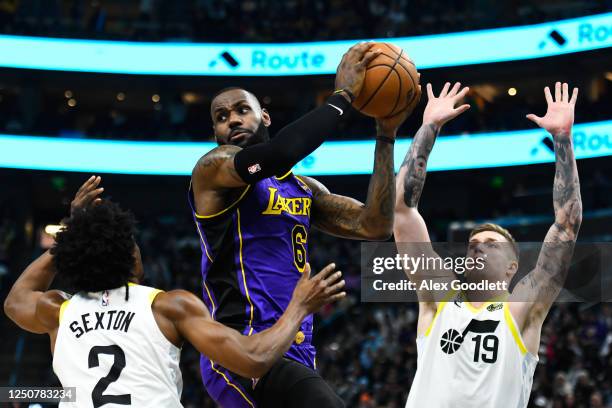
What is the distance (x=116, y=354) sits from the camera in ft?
12.9

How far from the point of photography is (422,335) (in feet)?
17.6

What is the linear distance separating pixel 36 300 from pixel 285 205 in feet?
4.33

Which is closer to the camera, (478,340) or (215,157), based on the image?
(215,157)

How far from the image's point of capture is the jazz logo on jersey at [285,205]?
4801mm

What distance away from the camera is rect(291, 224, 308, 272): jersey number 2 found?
4819 millimetres

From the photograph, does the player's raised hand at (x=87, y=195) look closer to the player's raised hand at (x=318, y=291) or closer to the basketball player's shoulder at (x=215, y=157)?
the basketball player's shoulder at (x=215, y=157)

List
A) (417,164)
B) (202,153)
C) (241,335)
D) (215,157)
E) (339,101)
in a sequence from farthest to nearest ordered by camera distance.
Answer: (202,153) → (417,164) → (339,101) → (215,157) → (241,335)

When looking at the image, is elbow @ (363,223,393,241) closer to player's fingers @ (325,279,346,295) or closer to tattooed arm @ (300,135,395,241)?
tattooed arm @ (300,135,395,241)

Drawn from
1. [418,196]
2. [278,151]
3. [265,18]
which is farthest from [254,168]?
[265,18]

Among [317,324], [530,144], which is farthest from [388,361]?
[530,144]

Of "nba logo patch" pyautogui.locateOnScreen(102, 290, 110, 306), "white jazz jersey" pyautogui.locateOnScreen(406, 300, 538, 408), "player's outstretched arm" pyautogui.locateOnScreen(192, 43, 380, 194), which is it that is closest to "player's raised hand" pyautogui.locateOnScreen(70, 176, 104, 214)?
"player's outstretched arm" pyautogui.locateOnScreen(192, 43, 380, 194)

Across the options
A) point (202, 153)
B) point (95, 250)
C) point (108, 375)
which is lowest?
point (108, 375)

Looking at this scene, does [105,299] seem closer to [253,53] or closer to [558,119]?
[558,119]

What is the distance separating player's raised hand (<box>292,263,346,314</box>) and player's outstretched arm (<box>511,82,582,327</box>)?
1.65m
